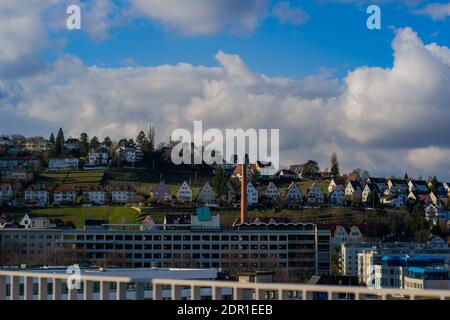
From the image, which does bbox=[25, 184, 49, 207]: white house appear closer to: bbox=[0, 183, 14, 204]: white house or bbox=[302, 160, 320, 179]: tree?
bbox=[0, 183, 14, 204]: white house

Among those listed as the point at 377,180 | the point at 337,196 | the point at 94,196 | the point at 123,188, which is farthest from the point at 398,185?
the point at 94,196

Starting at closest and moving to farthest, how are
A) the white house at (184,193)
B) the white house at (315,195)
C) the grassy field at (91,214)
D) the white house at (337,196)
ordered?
the grassy field at (91,214) < the white house at (184,193) < the white house at (315,195) < the white house at (337,196)

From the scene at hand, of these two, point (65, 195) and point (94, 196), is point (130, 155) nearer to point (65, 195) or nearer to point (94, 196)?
point (94, 196)

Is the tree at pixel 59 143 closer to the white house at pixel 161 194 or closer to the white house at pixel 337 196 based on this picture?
the white house at pixel 161 194

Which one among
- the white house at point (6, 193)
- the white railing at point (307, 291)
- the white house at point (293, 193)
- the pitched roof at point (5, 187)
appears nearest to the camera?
the white railing at point (307, 291)

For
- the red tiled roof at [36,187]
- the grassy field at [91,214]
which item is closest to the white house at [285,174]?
the grassy field at [91,214]

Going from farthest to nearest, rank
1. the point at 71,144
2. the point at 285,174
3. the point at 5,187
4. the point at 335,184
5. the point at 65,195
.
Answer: the point at 71,144 < the point at 285,174 < the point at 335,184 < the point at 5,187 < the point at 65,195
